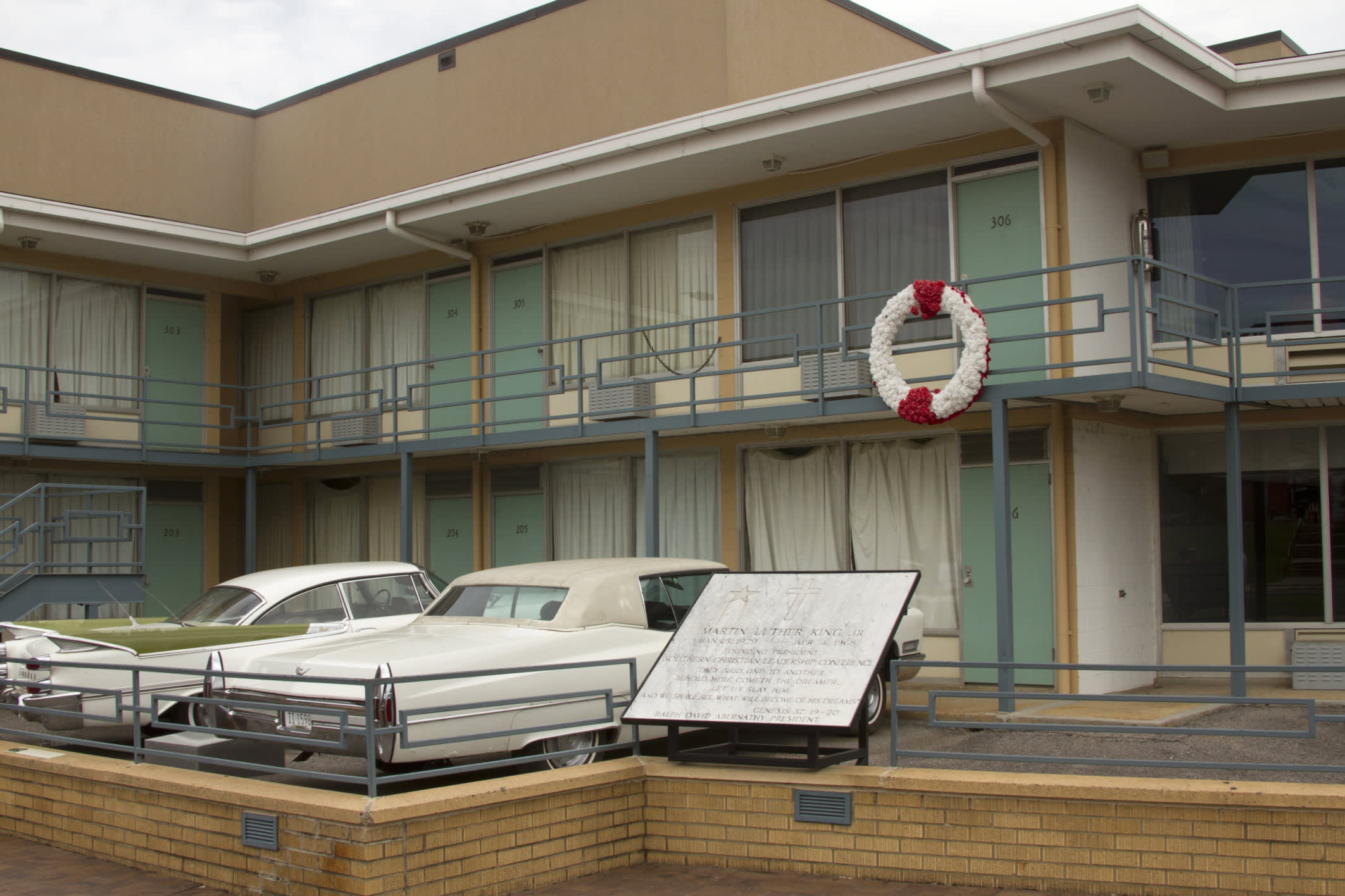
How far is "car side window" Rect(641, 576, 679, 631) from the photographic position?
8.88m

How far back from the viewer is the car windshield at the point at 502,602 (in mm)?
8578

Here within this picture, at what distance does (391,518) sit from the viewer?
17641 millimetres

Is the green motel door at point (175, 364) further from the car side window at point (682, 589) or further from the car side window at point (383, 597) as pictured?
the car side window at point (682, 589)

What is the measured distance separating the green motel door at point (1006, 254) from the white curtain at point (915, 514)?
3.82 feet

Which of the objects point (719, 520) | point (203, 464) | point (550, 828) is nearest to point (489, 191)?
point (719, 520)

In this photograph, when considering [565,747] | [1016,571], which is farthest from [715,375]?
[565,747]

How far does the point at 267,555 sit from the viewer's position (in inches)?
756

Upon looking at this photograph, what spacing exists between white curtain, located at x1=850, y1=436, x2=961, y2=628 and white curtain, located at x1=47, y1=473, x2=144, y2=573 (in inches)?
391

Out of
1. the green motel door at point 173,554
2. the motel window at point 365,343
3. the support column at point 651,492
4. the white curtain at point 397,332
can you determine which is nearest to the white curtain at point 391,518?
the motel window at point 365,343

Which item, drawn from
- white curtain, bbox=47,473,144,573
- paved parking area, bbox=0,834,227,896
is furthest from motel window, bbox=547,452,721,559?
paved parking area, bbox=0,834,227,896

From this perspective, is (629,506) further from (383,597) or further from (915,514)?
(383,597)

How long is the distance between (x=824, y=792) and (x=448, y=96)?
13310 mm

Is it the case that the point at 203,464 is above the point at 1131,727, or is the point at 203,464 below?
above

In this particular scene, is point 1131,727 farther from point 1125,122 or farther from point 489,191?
point 489,191
